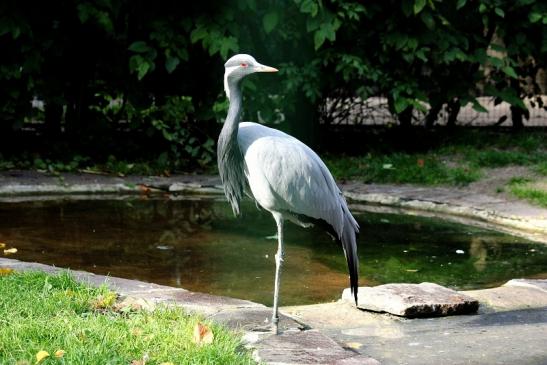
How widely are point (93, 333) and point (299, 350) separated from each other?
833 mm

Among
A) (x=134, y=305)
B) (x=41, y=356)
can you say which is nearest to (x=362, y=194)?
(x=134, y=305)

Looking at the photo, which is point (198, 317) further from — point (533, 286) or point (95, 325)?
point (533, 286)

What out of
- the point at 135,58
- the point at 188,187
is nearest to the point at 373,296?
the point at 188,187

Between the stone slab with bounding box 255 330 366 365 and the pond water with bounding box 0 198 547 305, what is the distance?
1.40 m

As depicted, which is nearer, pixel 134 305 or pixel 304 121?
pixel 134 305

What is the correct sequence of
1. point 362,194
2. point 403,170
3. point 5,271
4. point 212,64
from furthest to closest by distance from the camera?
point 212,64 < point 403,170 < point 362,194 < point 5,271

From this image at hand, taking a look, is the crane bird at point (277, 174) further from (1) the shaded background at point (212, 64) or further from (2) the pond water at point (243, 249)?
(1) the shaded background at point (212, 64)

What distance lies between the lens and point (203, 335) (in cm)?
387

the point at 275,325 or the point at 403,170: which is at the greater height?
the point at 403,170

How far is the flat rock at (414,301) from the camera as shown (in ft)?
15.8

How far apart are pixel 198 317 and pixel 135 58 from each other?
20.1 ft

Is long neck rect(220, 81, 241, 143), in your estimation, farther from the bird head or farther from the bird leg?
the bird leg

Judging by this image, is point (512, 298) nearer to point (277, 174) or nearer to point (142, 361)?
point (277, 174)

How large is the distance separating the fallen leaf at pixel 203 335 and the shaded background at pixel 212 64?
20.1 feet
